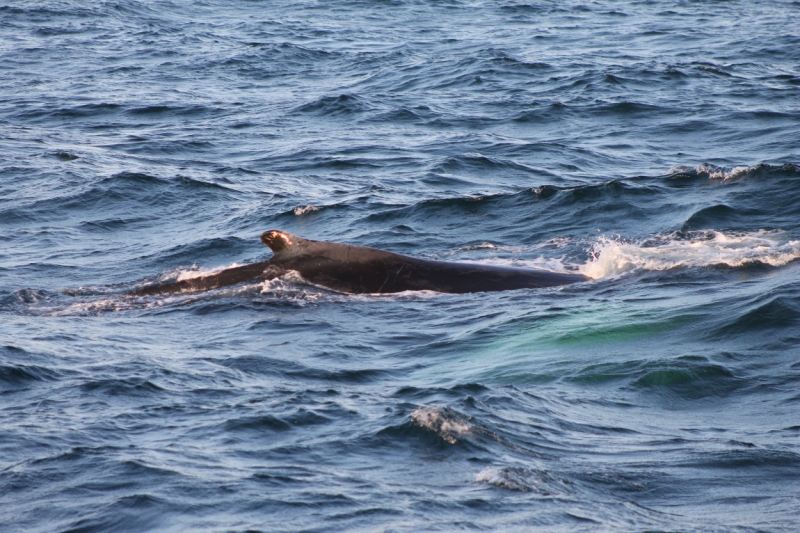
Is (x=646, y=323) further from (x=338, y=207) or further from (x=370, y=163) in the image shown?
(x=370, y=163)

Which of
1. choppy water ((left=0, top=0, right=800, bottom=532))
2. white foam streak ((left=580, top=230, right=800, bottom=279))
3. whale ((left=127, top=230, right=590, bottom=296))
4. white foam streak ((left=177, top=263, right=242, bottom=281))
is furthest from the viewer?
white foam streak ((left=580, top=230, right=800, bottom=279))

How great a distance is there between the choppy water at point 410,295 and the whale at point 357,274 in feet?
0.74

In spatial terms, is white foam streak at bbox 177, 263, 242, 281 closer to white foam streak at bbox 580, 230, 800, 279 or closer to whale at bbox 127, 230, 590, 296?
whale at bbox 127, 230, 590, 296

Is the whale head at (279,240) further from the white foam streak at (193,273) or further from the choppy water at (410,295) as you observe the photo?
the white foam streak at (193,273)

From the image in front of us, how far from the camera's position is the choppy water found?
6.36 metres

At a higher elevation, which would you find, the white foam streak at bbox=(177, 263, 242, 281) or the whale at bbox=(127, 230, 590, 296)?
the whale at bbox=(127, 230, 590, 296)

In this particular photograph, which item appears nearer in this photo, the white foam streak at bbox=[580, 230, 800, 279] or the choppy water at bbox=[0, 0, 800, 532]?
the choppy water at bbox=[0, 0, 800, 532]

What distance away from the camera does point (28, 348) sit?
938 centimetres

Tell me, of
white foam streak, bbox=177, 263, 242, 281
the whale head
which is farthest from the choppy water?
white foam streak, bbox=177, 263, 242, 281

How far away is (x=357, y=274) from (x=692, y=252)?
13.4 ft

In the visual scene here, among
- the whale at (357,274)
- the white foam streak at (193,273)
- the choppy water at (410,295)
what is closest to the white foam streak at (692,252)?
the choppy water at (410,295)

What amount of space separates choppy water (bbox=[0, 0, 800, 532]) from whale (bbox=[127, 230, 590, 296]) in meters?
0.22

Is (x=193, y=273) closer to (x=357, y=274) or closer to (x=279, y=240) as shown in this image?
→ (x=279, y=240)

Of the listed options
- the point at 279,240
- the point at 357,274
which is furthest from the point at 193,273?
the point at 357,274
